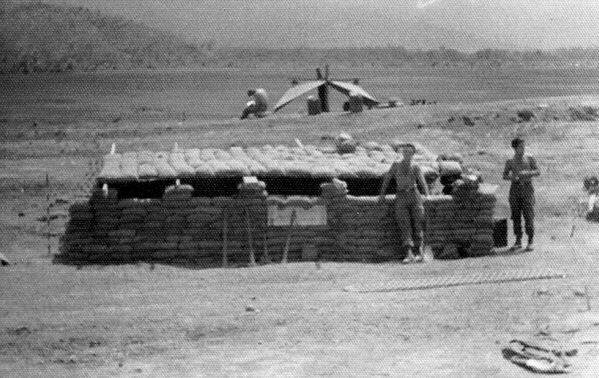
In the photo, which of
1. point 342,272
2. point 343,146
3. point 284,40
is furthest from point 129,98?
point 284,40

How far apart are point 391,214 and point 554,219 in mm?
3733

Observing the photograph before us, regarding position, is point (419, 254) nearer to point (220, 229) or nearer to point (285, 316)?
point (220, 229)

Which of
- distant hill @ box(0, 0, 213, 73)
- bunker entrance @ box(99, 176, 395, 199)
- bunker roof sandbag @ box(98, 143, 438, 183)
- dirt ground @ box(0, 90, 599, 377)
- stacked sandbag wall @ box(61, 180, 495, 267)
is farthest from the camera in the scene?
distant hill @ box(0, 0, 213, 73)

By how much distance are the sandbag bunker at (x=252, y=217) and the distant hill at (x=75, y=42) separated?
2097 inches

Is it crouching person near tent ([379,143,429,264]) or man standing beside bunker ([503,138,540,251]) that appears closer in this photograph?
crouching person near tent ([379,143,429,264])

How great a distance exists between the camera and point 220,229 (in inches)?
430

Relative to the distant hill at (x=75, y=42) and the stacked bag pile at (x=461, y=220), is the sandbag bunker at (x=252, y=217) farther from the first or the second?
the distant hill at (x=75, y=42)

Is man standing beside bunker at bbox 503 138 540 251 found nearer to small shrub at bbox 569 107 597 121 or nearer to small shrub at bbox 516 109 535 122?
small shrub at bbox 516 109 535 122

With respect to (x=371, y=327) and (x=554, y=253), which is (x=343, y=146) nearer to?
(x=554, y=253)

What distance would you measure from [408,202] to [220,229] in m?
2.26

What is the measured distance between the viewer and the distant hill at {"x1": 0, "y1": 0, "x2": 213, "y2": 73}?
71312mm

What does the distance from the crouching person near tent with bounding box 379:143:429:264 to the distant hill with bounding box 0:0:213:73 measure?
2142 inches

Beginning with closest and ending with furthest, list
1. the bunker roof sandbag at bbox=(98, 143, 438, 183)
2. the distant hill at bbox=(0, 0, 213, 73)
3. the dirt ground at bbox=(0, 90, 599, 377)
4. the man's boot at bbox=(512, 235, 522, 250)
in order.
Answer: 1. the dirt ground at bbox=(0, 90, 599, 377)
2. the bunker roof sandbag at bbox=(98, 143, 438, 183)
3. the man's boot at bbox=(512, 235, 522, 250)
4. the distant hill at bbox=(0, 0, 213, 73)

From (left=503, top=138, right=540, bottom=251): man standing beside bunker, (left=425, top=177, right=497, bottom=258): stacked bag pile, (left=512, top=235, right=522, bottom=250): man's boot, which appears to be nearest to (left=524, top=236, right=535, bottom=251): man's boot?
(left=503, top=138, right=540, bottom=251): man standing beside bunker
